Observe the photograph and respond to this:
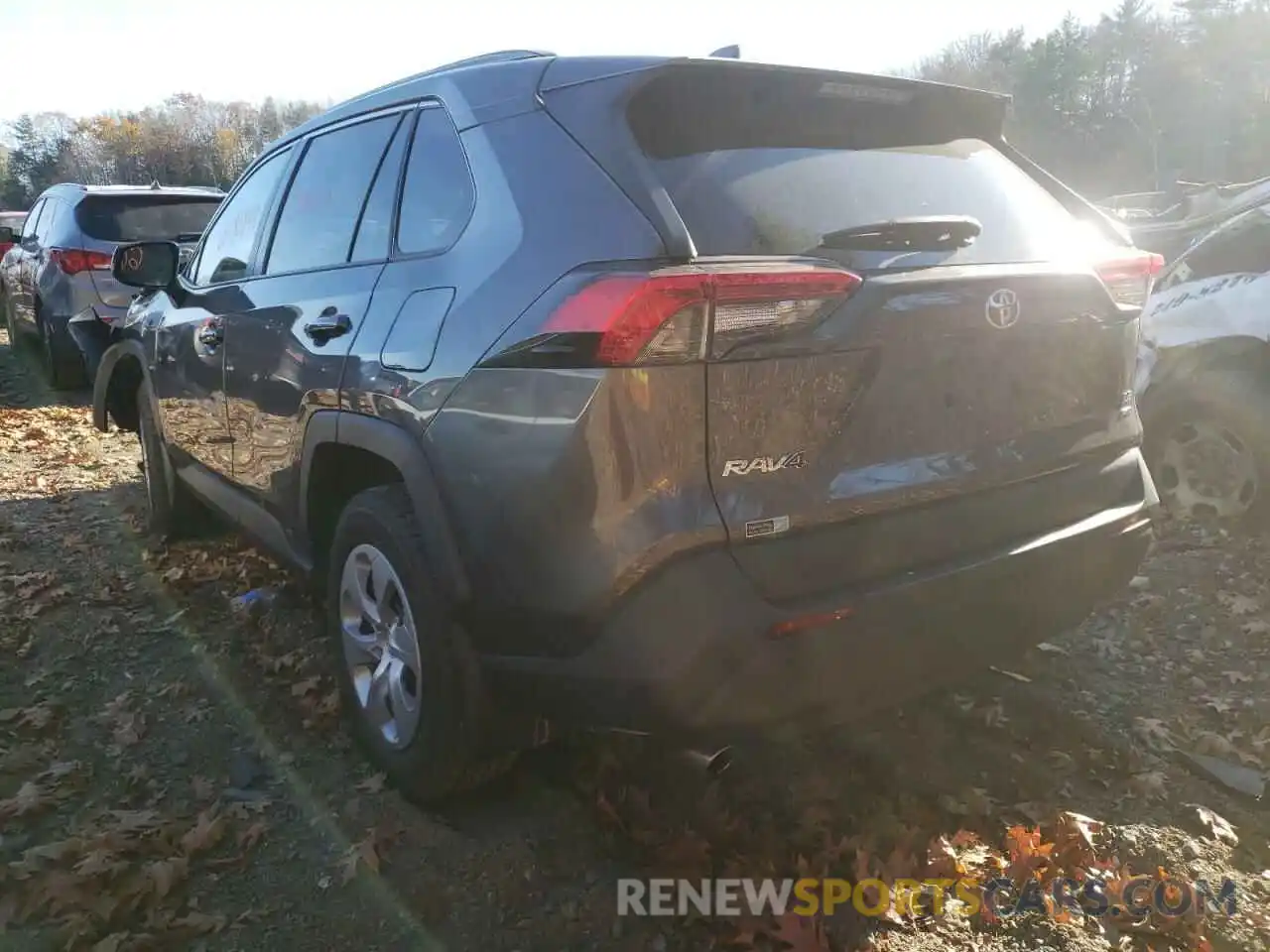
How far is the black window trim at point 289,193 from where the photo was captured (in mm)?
2908

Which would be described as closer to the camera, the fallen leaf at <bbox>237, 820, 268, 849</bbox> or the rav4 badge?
the rav4 badge

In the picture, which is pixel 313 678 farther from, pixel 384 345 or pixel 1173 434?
pixel 1173 434

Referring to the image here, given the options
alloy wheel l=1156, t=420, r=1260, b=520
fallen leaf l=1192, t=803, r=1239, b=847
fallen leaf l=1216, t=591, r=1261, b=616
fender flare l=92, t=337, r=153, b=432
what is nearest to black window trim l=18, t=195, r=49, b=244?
fender flare l=92, t=337, r=153, b=432

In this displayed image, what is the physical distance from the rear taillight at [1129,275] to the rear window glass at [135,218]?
755 cm

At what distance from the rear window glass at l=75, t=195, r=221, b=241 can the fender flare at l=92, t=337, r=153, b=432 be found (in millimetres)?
3350

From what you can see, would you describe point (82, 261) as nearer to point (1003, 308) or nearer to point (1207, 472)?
point (1003, 308)

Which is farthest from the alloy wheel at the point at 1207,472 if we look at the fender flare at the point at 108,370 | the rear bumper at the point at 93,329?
the rear bumper at the point at 93,329

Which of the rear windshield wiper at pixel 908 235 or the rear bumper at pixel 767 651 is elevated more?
the rear windshield wiper at pixel 908 235

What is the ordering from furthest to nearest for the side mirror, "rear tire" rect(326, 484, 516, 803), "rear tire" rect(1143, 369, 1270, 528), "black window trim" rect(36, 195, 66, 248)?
"black window trim" rect(36, 195, 66, 248) < "rear tire" rect(1143, 369, 1270, 528) < the side mirror < "rear tire" rect(326, 484, 516, 803)

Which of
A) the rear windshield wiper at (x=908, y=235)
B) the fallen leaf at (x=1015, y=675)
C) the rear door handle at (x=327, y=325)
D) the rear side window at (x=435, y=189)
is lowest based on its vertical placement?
the fallen leaf at (x=1015, y=675)

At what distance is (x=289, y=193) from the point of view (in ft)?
11.8

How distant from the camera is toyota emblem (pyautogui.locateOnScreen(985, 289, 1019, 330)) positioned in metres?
2.25

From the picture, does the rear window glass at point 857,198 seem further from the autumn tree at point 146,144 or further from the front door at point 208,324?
the autumn tree at point 146,144

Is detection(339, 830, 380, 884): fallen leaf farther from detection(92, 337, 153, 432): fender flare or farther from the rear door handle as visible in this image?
detection(92, 337, 153, 432): fender flare
